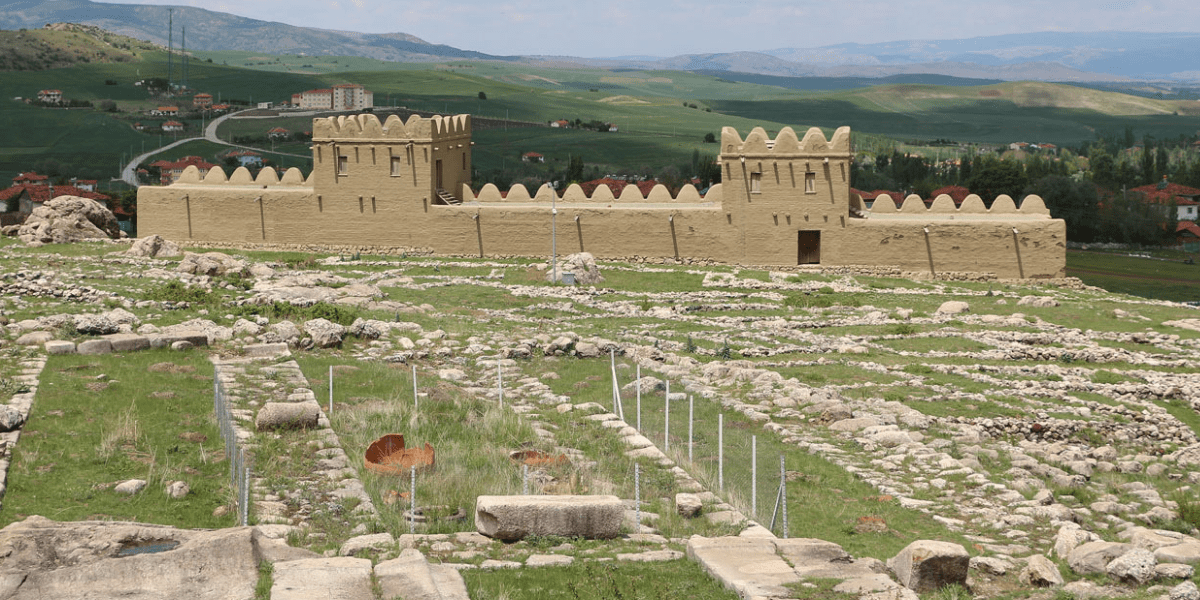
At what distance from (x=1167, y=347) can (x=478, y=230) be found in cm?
2491

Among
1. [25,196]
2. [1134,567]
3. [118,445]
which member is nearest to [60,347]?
[118,445]

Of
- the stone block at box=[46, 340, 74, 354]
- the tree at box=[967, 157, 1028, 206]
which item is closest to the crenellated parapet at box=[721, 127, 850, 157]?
the stone block at box=[46, 340, 74, 354]

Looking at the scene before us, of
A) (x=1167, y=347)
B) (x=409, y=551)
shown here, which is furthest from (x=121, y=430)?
(x=1167, y=347)

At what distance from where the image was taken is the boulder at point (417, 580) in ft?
43.8

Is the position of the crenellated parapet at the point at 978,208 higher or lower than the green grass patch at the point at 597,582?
higher

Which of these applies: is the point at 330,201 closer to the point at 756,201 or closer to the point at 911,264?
the point at 756,201

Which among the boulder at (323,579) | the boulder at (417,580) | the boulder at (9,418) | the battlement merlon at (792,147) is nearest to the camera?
the boulder at (323,579)

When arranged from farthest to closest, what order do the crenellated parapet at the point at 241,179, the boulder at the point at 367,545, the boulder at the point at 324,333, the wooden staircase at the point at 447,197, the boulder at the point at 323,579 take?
the crenellated parapet at the point at 241,179, the wooden staircase at the point at 447,197, the boulder at the point at 324,333, the boulder at the point at 367,545, the boulder at the point at 323,579

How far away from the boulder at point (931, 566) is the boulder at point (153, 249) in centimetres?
3580

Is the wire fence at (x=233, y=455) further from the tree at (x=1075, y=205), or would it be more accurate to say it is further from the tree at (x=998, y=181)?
the tree at (x=998, y=181)

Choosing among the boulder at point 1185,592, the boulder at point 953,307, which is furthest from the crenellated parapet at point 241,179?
the boulder at point 1185,592

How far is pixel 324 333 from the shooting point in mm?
30469

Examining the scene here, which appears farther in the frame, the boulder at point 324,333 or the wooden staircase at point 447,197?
the wooden staircase at point 447,197

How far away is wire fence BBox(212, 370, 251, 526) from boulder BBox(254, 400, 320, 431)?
0.47m
